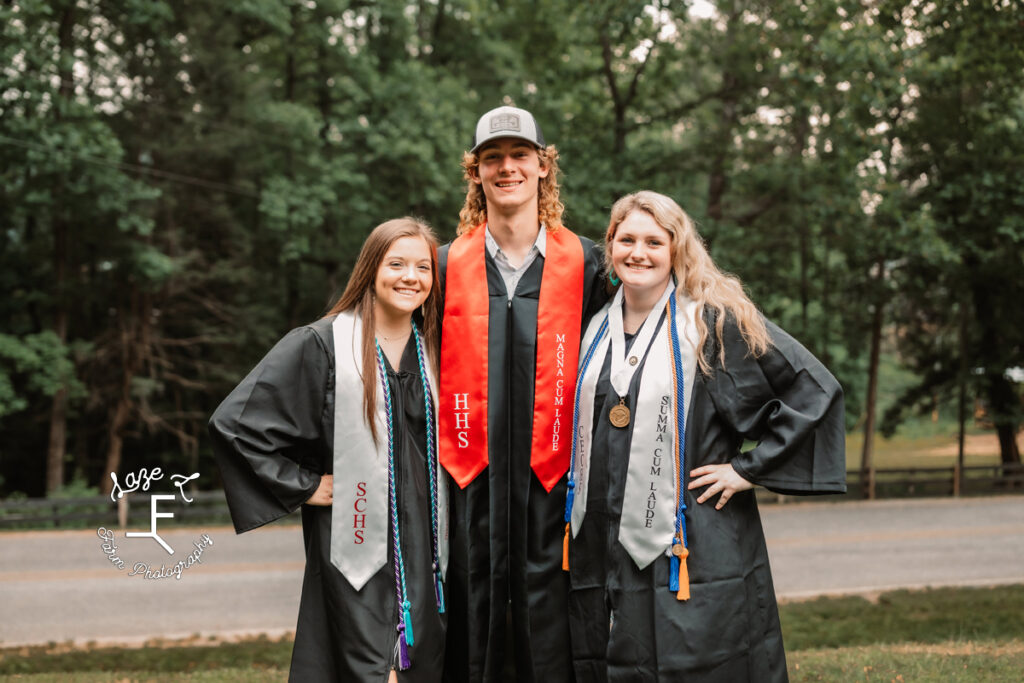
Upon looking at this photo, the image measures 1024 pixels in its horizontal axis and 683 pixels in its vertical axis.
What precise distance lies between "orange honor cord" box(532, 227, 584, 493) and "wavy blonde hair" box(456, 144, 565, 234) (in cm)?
18

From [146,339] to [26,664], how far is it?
469 inches

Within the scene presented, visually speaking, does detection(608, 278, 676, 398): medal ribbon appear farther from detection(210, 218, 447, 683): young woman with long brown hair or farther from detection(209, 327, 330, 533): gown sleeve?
detection(209, 327, 330, 533): gown sleeve

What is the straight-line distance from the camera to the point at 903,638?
290 inches

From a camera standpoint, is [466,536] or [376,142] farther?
[376,142]

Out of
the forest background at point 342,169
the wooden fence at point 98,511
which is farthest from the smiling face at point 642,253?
the wooden fence at point 98,511

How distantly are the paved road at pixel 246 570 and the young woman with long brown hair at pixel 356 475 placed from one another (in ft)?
17.3

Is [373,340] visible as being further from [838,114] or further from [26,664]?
[838,114]

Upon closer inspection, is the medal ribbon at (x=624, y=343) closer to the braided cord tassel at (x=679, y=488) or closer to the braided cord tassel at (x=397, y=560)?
the braided cord tassel at (x=679, y=488)

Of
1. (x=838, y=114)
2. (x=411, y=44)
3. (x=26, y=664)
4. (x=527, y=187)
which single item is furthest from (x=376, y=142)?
(x=527, y=187)

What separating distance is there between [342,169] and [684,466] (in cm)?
1341

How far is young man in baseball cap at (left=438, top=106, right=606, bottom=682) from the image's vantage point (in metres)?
3.53

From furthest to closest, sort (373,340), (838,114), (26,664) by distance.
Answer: (838,114), (26,664), (373,340)

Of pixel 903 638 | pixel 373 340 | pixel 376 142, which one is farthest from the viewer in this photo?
pixel 376 142

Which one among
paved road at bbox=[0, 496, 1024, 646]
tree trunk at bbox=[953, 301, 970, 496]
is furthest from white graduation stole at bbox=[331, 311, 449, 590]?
tree trunk at bbox=[953, 301, 970, 496]
